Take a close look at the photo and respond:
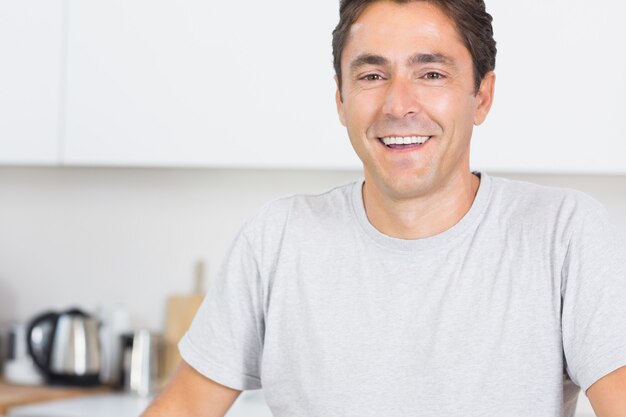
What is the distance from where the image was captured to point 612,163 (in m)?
2.42

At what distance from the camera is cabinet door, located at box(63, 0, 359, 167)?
2607mm

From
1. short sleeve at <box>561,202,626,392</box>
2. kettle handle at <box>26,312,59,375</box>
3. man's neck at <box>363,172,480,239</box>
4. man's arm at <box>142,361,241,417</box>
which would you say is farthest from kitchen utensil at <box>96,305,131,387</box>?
short sleeve at <box>561,202,626,392</box>

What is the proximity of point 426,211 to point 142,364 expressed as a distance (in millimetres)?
1641

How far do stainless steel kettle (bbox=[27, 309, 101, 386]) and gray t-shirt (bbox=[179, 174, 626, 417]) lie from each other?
1454mm

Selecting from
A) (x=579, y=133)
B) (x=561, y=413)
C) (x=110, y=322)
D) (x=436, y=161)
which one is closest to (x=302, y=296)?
(x=436, y=161)

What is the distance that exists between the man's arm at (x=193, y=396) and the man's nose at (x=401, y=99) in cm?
51

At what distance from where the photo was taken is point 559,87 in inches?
95.4

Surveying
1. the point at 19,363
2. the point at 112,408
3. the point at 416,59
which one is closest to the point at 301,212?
the point at 416,59

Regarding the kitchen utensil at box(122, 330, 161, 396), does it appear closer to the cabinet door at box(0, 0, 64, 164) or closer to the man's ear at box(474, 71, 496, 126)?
the cabinet door at box(0, 0, 64, 164)

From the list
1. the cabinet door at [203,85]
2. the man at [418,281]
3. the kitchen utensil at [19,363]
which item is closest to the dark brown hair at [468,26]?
the man at [418,281]

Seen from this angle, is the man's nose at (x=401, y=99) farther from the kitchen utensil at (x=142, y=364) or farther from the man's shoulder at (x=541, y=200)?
the kitchen utensil at (x=142, y=364)

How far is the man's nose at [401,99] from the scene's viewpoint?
59.3 inches

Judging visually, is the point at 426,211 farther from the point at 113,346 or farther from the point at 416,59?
the point at 113,346

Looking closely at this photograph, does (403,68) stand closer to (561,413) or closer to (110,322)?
(561,413)
